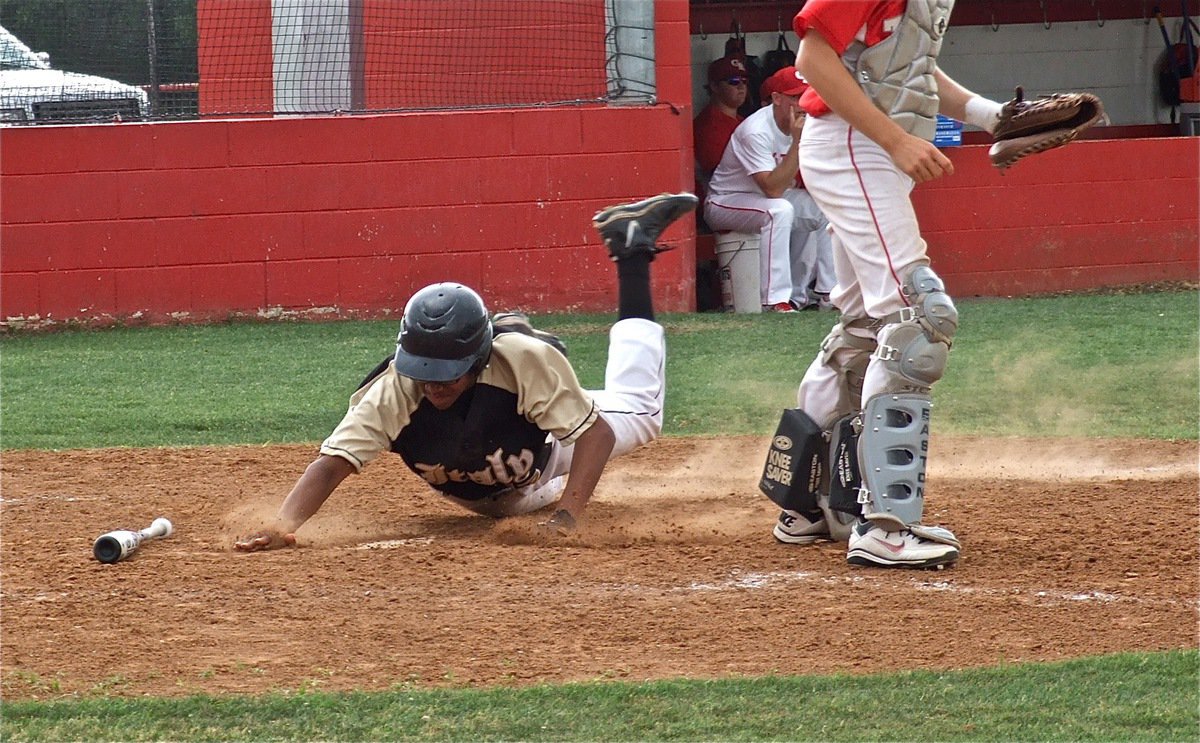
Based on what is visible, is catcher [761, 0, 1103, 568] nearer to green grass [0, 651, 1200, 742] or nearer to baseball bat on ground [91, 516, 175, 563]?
green grass [0, 651, 1200, 742]

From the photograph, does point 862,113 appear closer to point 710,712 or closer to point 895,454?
point 895,454

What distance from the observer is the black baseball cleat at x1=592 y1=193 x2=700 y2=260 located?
18.0ft

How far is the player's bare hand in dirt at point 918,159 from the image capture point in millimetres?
4195

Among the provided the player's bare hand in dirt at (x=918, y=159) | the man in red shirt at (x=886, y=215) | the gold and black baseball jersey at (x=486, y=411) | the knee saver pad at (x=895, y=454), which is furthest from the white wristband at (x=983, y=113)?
the gold and black baseball jersey at (x=486, y=411)

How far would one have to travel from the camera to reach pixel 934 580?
4262mm

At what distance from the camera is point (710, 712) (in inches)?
124

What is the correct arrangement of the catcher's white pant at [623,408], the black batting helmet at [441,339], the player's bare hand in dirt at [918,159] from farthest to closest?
the catcher's white pant at [623,408] < the black batting helmet at [441,339] < the player's bare hand in dirt at [918,159]

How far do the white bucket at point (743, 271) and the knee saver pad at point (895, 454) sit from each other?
7.60 m

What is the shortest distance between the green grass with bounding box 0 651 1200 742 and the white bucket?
864 cm

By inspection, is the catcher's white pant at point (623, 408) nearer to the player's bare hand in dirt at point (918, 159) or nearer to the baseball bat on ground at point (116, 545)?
the baseball bat on ground at point (116, 545)

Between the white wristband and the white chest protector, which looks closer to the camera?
the white chest protector

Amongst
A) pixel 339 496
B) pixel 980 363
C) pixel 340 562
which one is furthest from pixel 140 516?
pixel 980 363

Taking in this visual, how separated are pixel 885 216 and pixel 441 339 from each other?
4.47ft

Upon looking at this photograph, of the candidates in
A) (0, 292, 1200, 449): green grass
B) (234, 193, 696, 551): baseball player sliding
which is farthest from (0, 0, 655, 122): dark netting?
(234, 193, 696, 551): baseball player sliding
